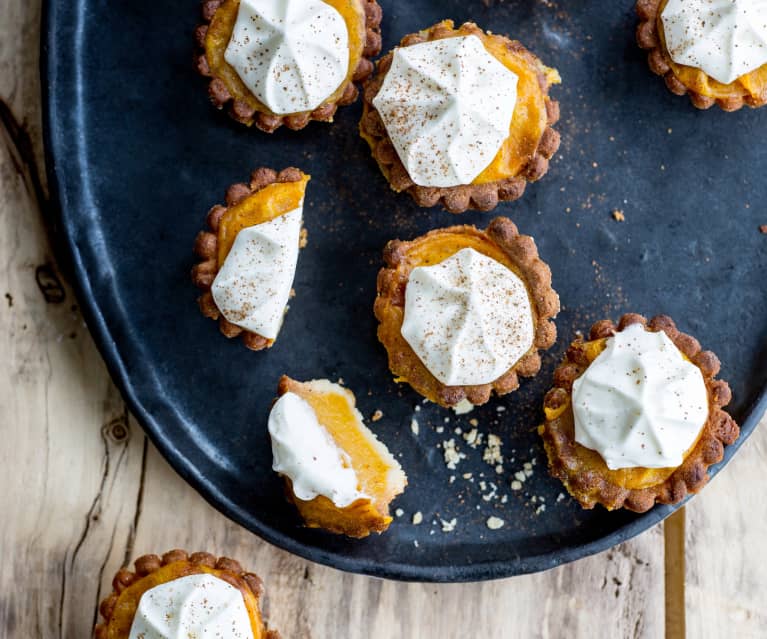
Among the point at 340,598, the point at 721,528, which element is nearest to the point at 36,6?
the point at 340,598

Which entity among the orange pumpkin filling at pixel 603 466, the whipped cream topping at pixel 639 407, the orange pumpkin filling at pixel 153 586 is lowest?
the orange pumpkin filling at pixel 153 586

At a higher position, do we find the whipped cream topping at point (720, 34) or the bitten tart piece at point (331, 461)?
the whipped cream topping at point (720, 34)

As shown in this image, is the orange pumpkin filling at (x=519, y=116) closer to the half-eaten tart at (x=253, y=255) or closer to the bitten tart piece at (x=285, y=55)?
the bitten tart piece at (x=285, y=55)

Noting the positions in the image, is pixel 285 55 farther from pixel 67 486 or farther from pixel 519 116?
pixel 67 486

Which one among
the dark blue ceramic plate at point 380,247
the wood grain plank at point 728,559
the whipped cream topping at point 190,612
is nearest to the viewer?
the whipped cream topping at point 190,612

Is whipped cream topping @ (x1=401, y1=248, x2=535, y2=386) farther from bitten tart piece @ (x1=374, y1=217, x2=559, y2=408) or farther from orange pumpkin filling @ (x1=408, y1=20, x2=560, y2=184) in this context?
orange pumpkin filling @ (x1=408, y1=20, x2=560, y2=184)

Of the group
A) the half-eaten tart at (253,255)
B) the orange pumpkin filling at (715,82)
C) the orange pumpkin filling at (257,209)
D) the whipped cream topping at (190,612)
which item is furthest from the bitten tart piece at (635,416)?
the whipped cream topping at (190,612)
